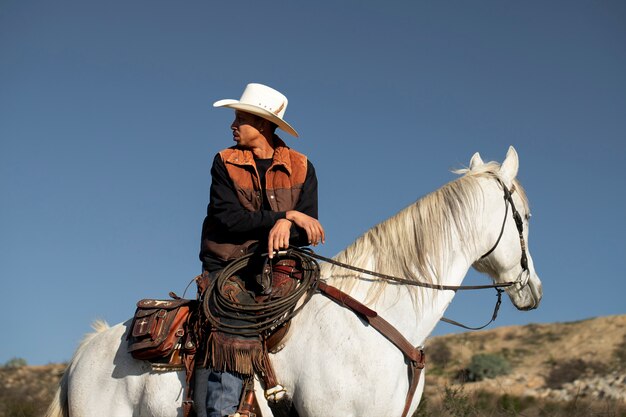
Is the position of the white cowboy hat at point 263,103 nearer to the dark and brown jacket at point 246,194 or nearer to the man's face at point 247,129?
the man's face at point 247,129

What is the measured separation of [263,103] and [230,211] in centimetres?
100

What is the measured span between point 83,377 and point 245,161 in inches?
92.1

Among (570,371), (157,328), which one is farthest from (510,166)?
(570,371)

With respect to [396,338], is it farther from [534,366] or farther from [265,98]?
[534,366]

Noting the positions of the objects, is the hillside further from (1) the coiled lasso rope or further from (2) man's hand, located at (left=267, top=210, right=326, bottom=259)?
(2) man's hand, located at (left=267, top=210, right=326, bottom=259)

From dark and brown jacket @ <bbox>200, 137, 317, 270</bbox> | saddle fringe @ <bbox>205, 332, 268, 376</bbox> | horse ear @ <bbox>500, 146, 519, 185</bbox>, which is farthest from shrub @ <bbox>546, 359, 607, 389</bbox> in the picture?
saddle fringe @ <bbox>205, 332, 268, 376</bbox>

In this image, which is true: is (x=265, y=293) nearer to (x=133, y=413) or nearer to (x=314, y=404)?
(x=314, y=404)

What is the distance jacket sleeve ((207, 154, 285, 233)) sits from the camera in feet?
18.5

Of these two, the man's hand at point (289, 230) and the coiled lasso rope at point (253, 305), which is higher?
the man's hand at point (289, 230)

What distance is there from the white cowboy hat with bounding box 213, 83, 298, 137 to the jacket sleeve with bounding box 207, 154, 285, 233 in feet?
1.56

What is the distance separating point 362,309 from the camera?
5379 mm

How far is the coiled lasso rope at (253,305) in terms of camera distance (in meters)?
5.40

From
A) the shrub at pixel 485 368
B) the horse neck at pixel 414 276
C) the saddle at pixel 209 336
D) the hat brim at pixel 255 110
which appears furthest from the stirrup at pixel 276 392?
the shrub at pixel 485 368

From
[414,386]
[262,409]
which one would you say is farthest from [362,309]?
[262,409]
